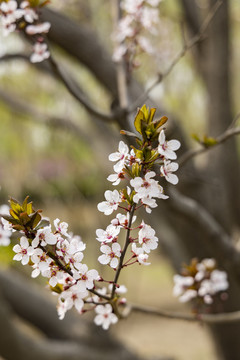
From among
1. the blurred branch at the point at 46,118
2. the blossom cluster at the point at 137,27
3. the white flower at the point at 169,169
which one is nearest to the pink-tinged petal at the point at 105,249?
the white flower at the point at 169,169

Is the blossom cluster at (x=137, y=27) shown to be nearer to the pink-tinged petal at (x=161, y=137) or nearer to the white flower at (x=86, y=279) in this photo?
the pink-tinged petal at (x=161, y=137)

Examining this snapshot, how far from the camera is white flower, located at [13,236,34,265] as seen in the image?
88 centimetres

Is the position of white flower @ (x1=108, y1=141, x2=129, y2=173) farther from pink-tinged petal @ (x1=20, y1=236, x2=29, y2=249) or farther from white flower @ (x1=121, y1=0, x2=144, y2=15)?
white flower @ (x1=121, y1=0, x2=144, y2=15)

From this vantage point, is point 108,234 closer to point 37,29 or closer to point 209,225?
point 37,29

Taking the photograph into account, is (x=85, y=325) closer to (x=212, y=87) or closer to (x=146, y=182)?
(x=212, y=87)

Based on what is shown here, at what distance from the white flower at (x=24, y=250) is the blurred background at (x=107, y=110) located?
1041 mm

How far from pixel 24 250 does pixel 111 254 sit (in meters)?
0.19

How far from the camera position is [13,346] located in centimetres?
245

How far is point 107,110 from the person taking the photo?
18.4 ft

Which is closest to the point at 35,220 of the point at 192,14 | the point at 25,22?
the point at 25,22

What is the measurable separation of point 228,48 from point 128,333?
4.22 meters

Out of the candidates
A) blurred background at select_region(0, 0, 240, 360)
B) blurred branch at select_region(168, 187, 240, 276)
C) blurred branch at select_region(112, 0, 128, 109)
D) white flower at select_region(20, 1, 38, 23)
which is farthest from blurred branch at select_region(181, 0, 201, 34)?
white flower at select_region(20, 1, 38, 23)

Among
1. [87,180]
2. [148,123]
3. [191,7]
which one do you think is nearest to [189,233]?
[191,7]

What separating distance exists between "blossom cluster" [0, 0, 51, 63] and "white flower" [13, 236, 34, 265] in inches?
32.7
